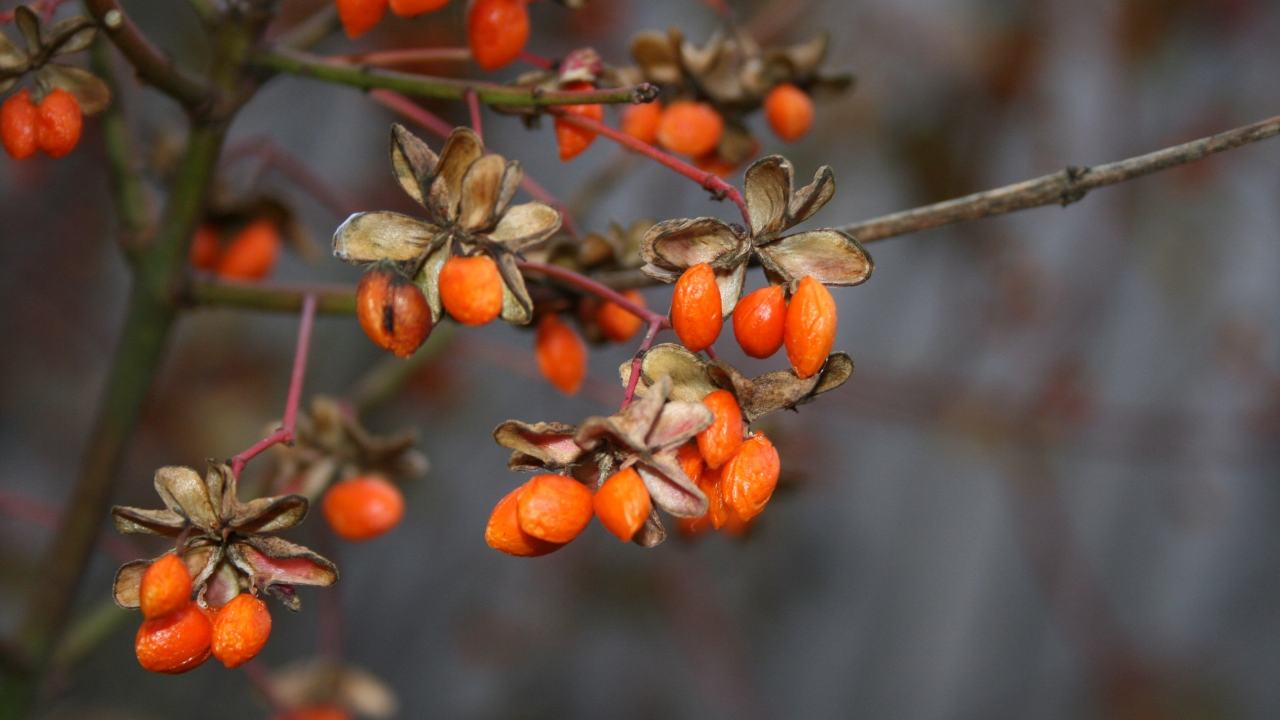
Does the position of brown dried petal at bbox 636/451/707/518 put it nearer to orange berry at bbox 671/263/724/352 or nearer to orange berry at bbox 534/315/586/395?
orange berry at bbox 671/263/724/352

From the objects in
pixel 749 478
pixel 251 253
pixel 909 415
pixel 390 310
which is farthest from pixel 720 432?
pixel 909 415

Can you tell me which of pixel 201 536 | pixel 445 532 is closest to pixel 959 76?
pixel 445 532

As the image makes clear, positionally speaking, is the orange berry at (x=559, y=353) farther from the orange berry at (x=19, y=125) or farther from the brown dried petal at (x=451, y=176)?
the orange berry at (x=19, y=125)

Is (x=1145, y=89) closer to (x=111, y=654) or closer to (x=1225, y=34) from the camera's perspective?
(x=1225, y=34)

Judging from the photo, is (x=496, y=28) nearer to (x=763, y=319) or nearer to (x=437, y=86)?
(x=437, y=86)

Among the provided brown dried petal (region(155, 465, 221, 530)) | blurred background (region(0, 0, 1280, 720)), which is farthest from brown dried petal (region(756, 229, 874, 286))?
blurred background (region(0, 0, 1280, 720))

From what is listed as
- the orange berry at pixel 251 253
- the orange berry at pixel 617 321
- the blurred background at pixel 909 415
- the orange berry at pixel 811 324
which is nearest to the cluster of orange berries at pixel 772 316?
the orange berry at pixel 811 324
